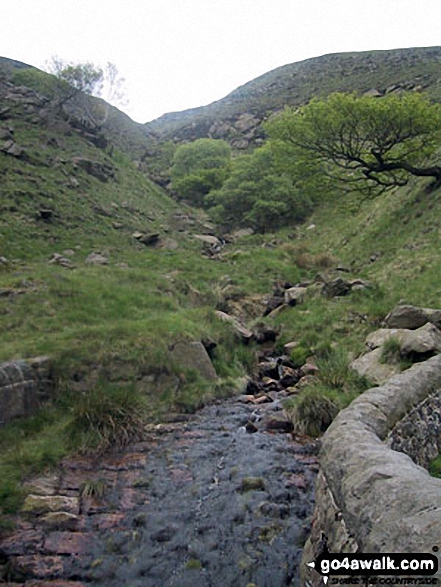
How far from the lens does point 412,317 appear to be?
11492 mm

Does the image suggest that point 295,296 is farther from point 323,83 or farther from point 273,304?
point 323,83

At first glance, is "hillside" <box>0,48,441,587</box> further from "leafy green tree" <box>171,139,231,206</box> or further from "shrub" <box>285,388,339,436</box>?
"leafy green tree" <box>171,139,231,206</box>

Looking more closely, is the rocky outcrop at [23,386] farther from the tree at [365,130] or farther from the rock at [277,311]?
the tree at [365,130]

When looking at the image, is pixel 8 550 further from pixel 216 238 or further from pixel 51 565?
pixel 216 238

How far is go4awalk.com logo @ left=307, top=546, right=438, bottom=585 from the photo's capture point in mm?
2793

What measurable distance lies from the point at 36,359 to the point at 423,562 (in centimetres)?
863

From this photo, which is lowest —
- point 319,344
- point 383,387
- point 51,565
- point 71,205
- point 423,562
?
point 319,344

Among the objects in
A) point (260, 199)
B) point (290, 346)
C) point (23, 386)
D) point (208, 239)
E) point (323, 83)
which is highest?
point (323, 83)

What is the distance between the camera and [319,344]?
13375 mm

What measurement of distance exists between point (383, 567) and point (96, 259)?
18.4 metres

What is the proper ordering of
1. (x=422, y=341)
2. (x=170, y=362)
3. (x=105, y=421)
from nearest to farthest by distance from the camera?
(x=105, y=421) → (x=422, y=341) → (x=170, y=362)

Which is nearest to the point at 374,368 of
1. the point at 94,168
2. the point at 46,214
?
the point at 46,214

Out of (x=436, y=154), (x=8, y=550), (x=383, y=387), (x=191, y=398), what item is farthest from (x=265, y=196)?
(x=8, y=550)

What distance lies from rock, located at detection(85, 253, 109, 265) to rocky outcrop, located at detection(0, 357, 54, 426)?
1018cm
